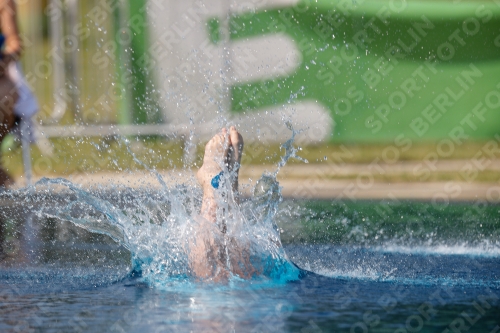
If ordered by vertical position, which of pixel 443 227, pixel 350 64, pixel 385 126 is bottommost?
pixel 443 227

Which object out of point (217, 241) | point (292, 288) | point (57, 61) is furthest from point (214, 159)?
point (57, 61)

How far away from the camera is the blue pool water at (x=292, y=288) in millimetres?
3195

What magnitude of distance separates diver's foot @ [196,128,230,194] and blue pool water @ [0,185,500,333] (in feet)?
0.76

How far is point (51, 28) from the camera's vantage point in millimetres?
10766

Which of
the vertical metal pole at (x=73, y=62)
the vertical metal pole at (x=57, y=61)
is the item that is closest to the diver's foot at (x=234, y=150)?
the vertical metal pole at (x=73, y=62)

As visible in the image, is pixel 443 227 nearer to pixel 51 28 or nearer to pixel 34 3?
pixel 51 28

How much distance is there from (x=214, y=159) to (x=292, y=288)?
37.0 inches

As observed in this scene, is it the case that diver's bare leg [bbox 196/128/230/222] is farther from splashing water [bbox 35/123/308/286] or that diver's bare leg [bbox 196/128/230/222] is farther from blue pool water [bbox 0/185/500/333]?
blue pool water [bbox 0/185/500/333]

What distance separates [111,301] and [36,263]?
127 cm

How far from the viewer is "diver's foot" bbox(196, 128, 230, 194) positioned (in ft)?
14.7

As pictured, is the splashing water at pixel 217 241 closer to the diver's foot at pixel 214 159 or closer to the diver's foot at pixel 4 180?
the diver's foot at pixel 214 159

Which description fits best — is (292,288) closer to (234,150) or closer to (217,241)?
(217,241)

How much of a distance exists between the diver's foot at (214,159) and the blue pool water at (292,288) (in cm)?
23

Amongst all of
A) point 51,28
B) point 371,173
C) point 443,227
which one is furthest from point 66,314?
point 51,28
